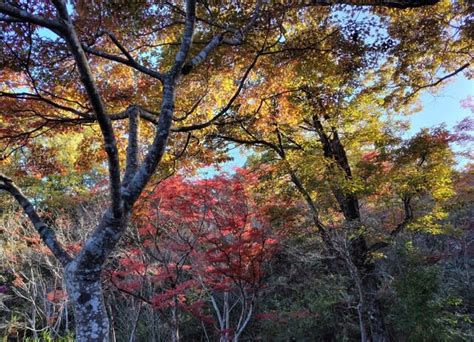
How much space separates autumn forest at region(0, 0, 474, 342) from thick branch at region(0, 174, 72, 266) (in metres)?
0.01

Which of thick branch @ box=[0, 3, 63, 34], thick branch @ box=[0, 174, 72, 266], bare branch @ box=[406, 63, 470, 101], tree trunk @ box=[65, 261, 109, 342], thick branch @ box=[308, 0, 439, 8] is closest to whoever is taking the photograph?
thick branch @ box=[0, 3, 63, 34]

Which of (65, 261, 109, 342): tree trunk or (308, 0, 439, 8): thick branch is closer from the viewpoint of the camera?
(65, 261, 109, 342): tree trunk

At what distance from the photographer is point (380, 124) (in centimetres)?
709

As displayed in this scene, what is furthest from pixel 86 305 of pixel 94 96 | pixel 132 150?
pixel 94 96

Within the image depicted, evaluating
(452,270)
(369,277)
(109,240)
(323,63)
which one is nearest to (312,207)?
(369,277)

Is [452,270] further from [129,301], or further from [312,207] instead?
[129,301]

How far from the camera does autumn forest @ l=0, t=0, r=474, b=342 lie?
335 centimetres

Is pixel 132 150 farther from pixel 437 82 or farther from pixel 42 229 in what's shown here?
pixel 437 82

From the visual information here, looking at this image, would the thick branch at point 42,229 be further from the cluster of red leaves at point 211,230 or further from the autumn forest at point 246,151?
the cluster of red leaves at point 211,230

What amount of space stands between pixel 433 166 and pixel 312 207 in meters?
2.26

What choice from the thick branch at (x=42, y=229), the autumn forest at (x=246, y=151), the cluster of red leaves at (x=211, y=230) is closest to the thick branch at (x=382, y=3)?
the autumn forest at (x=246, y=151)

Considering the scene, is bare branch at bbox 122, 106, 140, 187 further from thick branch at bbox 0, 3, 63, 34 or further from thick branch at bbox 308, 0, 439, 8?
thick branch at bbox 308, 0, 439, 8

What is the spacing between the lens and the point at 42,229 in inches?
124

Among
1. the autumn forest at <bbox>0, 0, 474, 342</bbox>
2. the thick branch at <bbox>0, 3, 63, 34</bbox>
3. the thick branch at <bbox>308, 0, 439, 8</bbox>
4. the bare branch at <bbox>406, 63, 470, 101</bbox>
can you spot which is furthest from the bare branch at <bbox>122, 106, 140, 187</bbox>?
the bare branch at <bbox>406, 63, 470, 101</bbox>
